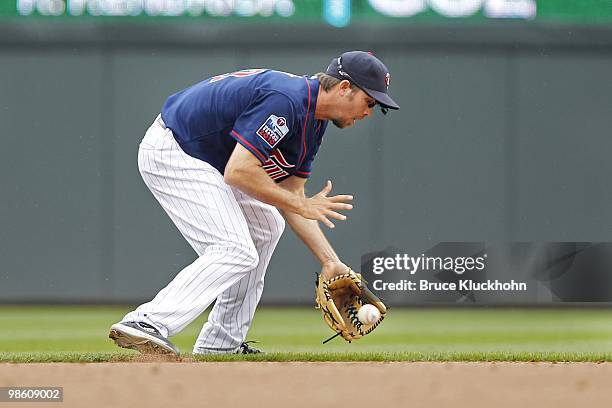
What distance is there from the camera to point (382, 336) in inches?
297

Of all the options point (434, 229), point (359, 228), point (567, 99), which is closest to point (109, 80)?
point (359, 228)

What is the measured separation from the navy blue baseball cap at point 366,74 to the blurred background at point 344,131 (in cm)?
545

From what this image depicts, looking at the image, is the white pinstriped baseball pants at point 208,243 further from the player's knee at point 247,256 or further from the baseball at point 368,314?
the baseball at point 368,314

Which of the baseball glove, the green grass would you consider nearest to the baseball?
the baseball glove

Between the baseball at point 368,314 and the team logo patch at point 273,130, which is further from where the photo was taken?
the baseball at point 368,314

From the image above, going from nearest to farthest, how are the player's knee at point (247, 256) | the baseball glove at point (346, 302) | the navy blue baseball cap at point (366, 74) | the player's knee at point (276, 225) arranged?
the navy blue baseball cap at point (366, 74) < the player's knee at point (247, 256) < the baseball glove at point (346, 302) < the player's knee at point (276, 225)

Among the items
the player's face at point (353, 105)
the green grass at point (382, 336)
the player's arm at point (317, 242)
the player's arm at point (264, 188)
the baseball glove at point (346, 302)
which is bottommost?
the green grass at point (382, 336)

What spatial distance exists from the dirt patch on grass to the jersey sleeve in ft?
3.06

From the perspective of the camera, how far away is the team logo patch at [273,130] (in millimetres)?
4492

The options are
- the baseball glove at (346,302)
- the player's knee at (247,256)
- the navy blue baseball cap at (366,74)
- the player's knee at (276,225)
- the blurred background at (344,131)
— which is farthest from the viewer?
the blurred background at (344,131)

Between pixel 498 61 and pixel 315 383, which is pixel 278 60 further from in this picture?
pixel 315 383

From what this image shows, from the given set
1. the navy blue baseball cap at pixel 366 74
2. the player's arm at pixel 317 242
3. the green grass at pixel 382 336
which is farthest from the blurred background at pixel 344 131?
the navy blue baseball cap at pixel 366 74

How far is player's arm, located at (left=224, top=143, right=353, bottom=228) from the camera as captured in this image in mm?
4473

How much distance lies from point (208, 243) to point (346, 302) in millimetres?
832
